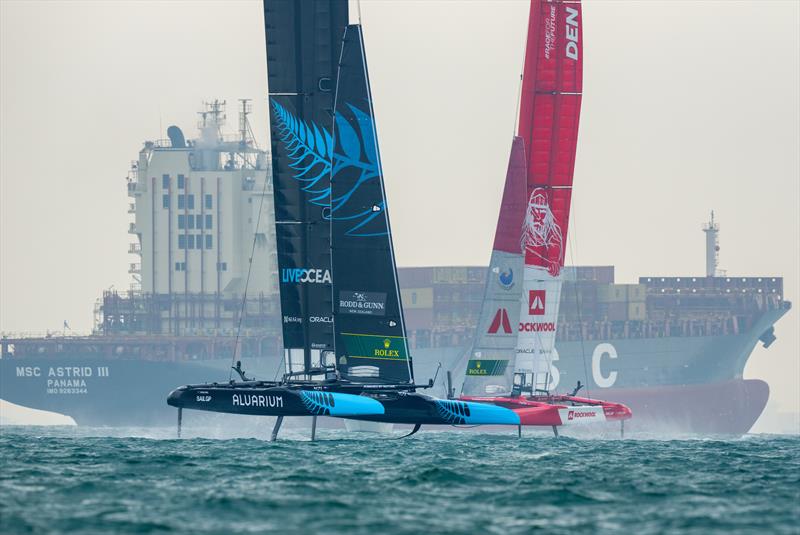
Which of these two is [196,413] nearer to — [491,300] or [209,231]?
[209,231]

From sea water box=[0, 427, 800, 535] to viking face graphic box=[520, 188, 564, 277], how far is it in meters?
10.4

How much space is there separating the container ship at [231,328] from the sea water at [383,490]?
5766 cm

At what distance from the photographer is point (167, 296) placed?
91062mm

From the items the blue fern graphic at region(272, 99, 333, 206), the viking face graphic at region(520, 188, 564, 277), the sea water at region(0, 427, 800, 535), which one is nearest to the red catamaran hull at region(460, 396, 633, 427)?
the viking face graphic at region(520, 188, 564, 277)

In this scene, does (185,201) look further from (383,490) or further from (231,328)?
(383,490)

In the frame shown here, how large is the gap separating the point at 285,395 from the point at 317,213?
3.91m

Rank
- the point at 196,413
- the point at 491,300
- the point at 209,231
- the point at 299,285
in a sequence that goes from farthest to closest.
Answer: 1. the point at 209,231
2. the point at 196,413
3. the point at 491,300
4. the point at 299,285

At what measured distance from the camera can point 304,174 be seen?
3086cm

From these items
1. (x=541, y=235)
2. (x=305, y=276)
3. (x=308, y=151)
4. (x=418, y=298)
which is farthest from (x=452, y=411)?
(x=418, y=298)

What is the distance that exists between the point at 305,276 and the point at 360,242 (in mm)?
1870

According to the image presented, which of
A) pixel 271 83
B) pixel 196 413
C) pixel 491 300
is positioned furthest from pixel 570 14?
pixel 196 413

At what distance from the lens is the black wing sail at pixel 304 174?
30.6 metres

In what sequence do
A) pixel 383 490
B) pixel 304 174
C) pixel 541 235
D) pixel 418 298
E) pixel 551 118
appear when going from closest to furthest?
pixel 383 490 → pixel 304 174 → pixel 541 235 → pixel 551 118 → pixel 418 298

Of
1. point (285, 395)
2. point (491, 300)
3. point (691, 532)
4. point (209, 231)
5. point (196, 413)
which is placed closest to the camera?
point (691, 532)
